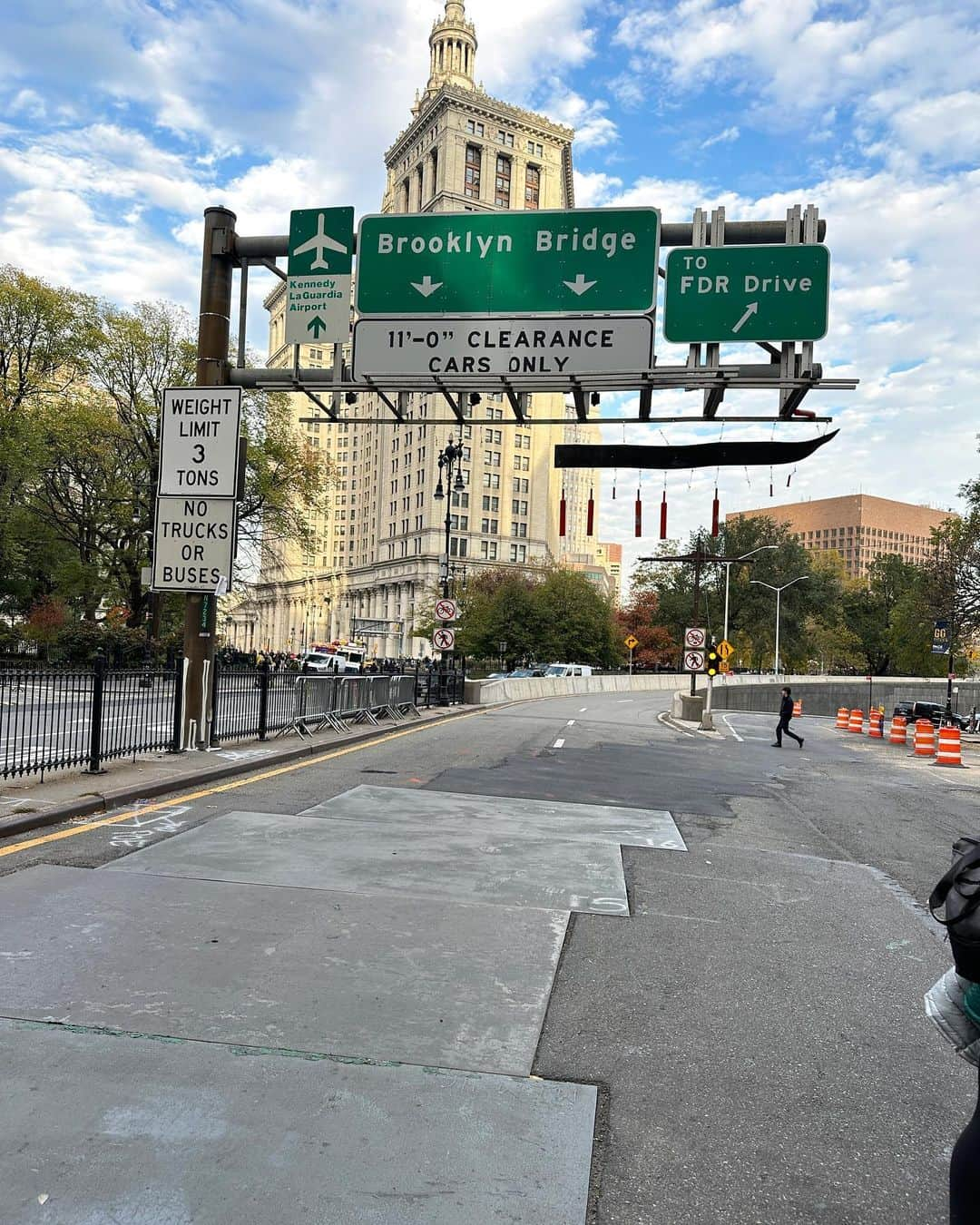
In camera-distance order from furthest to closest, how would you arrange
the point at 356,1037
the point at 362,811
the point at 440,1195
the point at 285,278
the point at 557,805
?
the point at 285,278
the point at 557,805
the point at 362,811
the point at 356,1037
the point at 440,1195

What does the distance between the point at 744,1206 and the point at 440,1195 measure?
989 millimetres

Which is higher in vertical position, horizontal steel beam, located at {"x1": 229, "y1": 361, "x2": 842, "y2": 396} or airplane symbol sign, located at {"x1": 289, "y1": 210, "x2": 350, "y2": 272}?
airplane symbol sign, located at {"x1": 289, "y1": 210, "x2": 350, "y2": 272}

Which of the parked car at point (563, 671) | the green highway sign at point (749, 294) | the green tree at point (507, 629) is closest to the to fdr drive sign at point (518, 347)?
the green highway sign at point (749, 294)

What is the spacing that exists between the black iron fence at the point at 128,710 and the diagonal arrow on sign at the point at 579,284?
7.85 metres

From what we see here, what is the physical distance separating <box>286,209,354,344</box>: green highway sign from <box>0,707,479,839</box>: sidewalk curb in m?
6.36

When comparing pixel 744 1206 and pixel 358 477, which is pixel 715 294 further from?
pixel 358 477

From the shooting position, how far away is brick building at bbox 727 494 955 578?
152500 mm

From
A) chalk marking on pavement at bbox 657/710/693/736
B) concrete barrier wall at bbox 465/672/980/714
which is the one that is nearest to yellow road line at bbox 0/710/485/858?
chalk marking on pavement at bbox 657/710/693/736

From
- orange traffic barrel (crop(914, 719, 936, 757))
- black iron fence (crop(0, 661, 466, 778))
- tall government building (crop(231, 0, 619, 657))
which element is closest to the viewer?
black iron fence (crop(0, 661, 466, 778))

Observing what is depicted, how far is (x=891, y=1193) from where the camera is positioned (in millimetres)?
3217

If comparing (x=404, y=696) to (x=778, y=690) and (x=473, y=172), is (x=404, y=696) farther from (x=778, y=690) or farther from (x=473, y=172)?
(x=473, y=172)

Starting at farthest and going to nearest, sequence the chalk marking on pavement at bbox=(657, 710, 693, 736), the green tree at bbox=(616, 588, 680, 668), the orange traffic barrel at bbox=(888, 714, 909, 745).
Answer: the green tree at bbox=(616, 588, 680, 668) < the orange traffic barrel at bbox=(888, 714, 909, 745) < the chalk marking on pavement at bbox=(657, 710, 693, 736)

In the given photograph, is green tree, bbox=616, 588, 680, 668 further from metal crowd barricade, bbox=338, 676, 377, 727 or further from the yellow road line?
the yellow road line

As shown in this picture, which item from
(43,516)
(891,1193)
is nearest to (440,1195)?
(891,1193)
